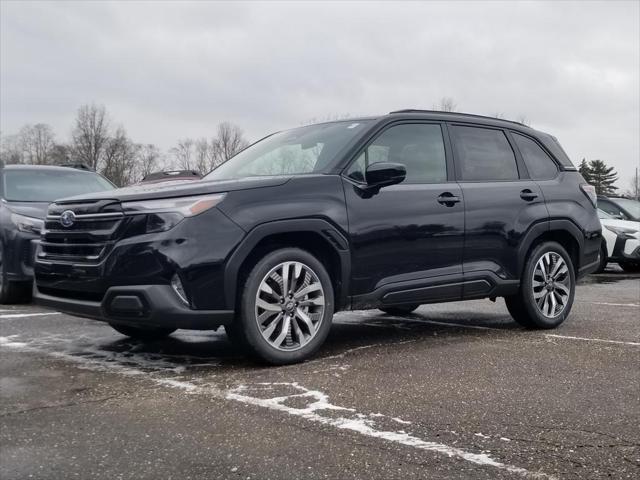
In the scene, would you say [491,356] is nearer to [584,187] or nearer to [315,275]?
[315,275]

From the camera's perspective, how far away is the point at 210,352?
5.11 metres

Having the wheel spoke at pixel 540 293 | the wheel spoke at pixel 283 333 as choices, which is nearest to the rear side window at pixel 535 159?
the wheel spoke at pixel 540 293

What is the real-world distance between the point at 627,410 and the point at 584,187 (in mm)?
3447

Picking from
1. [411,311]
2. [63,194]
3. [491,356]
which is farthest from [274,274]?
[63,194]

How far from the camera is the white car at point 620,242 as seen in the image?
1316cm

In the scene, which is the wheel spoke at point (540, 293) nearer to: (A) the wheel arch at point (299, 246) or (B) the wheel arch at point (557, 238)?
(B) the wheel arch at point (557, 238)

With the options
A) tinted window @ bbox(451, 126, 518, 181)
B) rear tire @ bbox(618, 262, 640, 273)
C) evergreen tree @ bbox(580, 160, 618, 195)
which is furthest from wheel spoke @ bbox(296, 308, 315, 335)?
evergreen tree @ bbox(580, 160, 618, 195)

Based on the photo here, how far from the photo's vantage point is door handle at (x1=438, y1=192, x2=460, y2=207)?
17.4 feet

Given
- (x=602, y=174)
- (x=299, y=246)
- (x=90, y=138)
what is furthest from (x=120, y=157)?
(x=299, y=246)

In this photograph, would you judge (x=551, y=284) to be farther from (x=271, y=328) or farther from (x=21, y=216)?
(x=21, y=216)

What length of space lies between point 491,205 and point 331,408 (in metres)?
2.74

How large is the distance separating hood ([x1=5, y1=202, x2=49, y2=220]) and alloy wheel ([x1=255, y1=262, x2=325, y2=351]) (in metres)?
4.21

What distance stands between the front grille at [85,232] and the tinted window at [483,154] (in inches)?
109

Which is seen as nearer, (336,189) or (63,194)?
(336,189)
